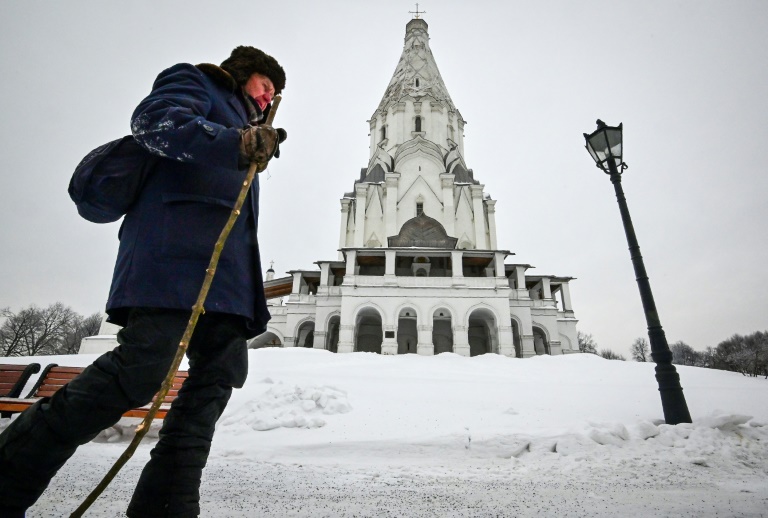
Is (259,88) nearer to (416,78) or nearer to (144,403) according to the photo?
(144,403)

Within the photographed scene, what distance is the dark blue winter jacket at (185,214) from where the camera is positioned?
167 centimetres

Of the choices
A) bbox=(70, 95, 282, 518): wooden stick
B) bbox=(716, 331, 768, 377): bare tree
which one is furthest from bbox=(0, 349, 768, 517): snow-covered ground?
bbox=(716, 331, 768, 377): bare tree

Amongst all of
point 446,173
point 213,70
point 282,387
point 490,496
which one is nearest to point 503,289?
point 446,173

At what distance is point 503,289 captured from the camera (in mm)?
21188

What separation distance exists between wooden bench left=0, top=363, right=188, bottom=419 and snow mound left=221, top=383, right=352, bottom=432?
885 mm

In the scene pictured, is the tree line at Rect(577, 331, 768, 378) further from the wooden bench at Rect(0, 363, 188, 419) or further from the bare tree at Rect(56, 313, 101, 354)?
the bare tree at Rect(56, 313, 101, 354)

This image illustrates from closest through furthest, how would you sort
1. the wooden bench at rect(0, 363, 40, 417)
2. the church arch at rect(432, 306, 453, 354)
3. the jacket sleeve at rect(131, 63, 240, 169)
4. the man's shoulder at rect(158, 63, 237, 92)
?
the jacket sleeve at rect(131, 63, 240, 169) → the man's shoulder at rect(158, 63, 237, 92) → the wooden bench at rect(0, 363, 40, 417) → the church arch at rect(432, 306, 453, 354)

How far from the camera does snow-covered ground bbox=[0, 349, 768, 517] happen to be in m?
2.48

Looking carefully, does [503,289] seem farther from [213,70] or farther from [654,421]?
[213,70]

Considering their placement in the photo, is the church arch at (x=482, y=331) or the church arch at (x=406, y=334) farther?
the church arch at (x=406, y=334)

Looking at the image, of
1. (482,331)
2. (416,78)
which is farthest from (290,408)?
(416,78)

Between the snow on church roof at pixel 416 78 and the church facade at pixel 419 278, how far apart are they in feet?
1.82

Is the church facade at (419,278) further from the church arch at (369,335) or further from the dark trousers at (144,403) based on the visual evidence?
the dark trousers at (144,403)

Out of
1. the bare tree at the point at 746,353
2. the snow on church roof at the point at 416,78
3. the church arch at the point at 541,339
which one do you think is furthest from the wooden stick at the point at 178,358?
the snow on church roof at the point at 416,78
